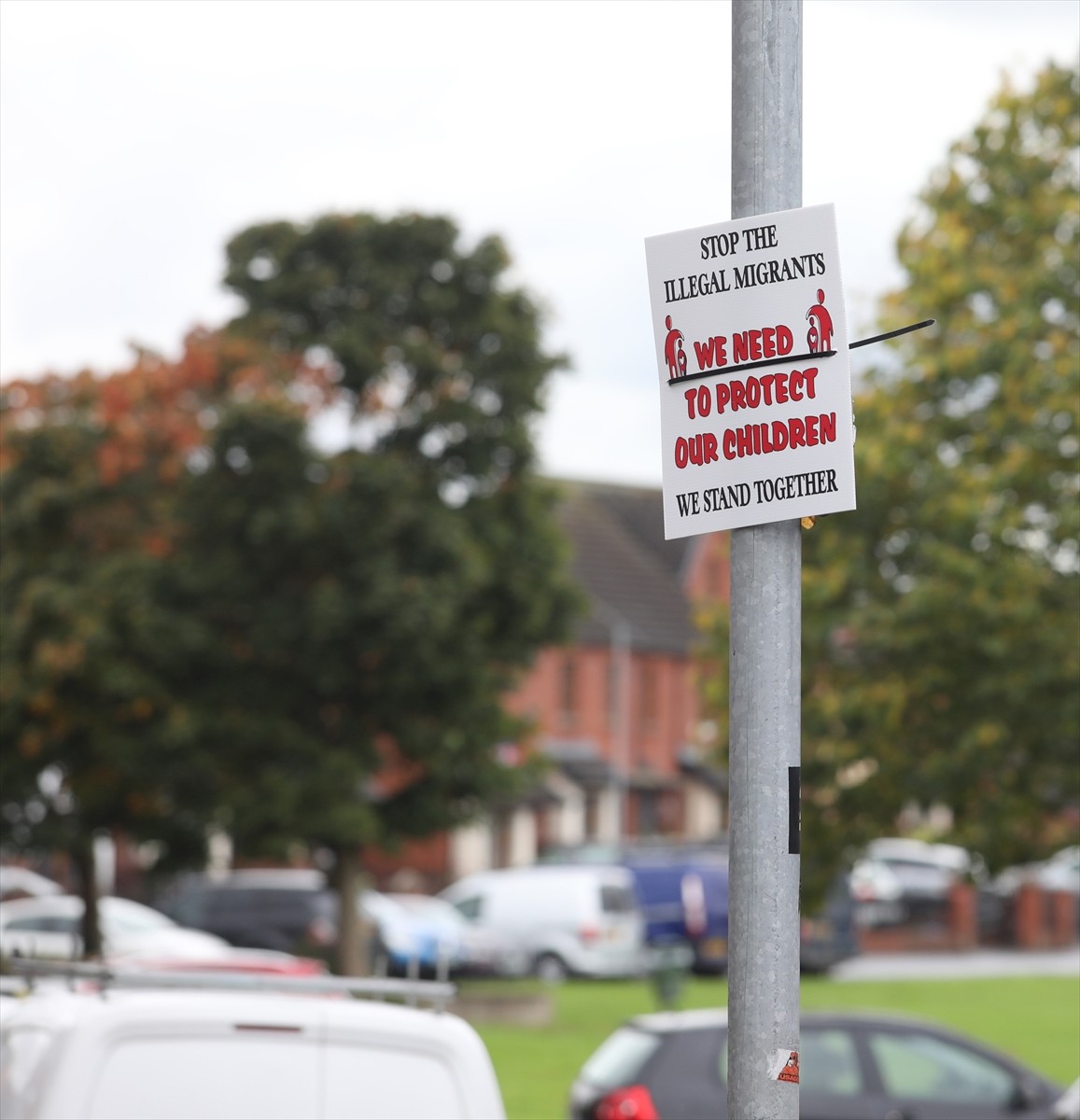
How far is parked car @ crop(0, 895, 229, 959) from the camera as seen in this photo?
29953 millimetres

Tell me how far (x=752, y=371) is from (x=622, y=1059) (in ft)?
29.5

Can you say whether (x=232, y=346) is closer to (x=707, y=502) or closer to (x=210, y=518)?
(x=210, y=518)

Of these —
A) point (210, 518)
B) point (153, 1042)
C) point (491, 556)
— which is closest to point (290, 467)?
point (210, 518)

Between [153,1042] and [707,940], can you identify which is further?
[707,940]

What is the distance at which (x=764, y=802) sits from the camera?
457 centimetres

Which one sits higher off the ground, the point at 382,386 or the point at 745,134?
the point at 382,386

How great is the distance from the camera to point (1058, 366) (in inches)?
656

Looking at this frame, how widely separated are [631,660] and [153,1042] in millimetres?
58057

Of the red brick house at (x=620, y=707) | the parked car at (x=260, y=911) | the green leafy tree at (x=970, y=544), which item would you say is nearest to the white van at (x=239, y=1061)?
the green leafy tree at (x=970, y=544)

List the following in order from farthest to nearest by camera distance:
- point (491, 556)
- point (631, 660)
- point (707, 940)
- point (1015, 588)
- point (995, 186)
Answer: point (631, 660)
point (707, 940)
point (491, 556)
point (995, 186)
point (1015, 588)

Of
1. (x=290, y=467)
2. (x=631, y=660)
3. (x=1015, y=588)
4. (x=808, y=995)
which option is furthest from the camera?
(x=631, y=660)

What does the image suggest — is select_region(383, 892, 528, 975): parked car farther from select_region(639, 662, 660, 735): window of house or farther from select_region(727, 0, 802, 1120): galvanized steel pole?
select_region(727, 0, 802, 1120): galvanized steel pole

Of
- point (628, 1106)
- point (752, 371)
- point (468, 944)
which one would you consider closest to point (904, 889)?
point (468, 944)

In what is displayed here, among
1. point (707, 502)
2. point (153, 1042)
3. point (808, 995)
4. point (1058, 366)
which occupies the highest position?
point (1058, 366)
